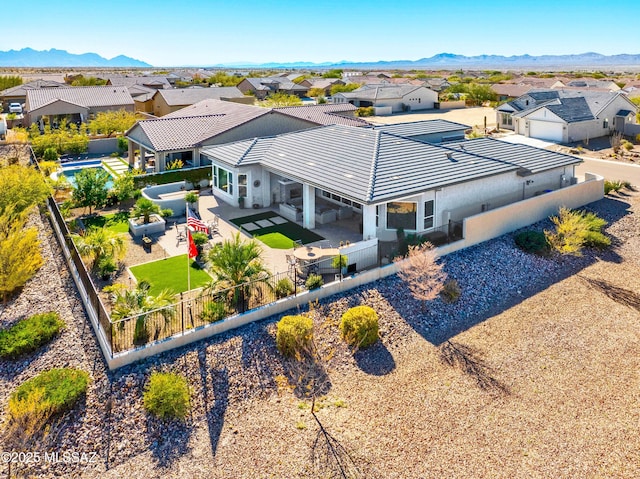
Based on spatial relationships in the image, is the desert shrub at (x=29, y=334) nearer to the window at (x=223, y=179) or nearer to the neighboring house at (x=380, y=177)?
the neighboring house at (x=380, y=177)

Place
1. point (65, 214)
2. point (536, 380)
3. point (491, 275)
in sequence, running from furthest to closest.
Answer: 1. point (65, 214)
2. point (491, 275)
3. point (536, 380)

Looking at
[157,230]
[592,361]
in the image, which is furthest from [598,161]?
[157,230]

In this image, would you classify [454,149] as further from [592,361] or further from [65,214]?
[65,214]

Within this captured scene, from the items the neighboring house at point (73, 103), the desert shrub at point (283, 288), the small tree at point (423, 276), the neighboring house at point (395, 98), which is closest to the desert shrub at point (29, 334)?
the desert shrub at point (283, 288)

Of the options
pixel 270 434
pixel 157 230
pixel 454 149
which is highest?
pixel 454 149

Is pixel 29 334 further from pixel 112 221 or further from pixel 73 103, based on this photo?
pixel 73 103

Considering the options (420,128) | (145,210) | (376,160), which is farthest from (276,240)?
(420,128)

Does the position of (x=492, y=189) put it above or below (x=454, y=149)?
below

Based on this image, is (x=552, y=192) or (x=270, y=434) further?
(x=552, y=192)
